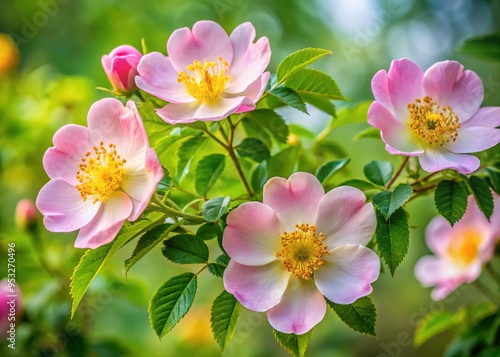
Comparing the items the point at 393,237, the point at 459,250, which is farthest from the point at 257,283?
the point at 459,250

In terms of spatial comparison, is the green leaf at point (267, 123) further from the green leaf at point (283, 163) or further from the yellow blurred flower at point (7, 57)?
the yellow blurred flower at point (7, 57)

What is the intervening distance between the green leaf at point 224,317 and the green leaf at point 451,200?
26 centimetres

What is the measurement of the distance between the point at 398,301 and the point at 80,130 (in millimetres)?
2208

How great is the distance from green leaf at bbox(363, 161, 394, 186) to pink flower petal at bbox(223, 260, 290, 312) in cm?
17

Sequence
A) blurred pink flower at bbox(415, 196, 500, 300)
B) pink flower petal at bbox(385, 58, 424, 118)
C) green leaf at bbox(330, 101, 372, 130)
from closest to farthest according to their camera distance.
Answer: pink flower petal at bbox(385, 58, 424, 118), green leaf at bbox(330, 101, 372, 130), blurred pink flower at bbox(415, 196, 500, 300)

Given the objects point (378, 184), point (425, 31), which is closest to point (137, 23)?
point (425, 31)

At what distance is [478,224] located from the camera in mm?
1118

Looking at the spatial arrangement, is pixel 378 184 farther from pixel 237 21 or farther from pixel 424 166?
pixel 237 21

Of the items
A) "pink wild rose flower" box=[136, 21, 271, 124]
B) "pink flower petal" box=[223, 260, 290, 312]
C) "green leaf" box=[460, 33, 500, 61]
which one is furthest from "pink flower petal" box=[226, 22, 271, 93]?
"green leaf" box=[460, 33, 500, 61]

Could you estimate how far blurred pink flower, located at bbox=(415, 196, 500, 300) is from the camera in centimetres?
106

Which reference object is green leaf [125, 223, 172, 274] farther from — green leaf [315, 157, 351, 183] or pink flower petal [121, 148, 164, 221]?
green leaf [315, 157, 351, 183]

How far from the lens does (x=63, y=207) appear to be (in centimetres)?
69

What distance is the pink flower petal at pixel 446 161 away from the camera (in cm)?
65

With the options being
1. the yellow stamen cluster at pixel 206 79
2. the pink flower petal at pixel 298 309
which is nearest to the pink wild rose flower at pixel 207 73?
the yellow stamen cluster at pixel 206 79
